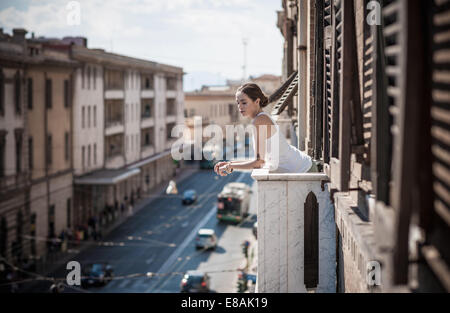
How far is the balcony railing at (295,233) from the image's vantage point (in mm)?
7188

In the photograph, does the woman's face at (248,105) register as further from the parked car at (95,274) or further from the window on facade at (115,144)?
the window on facade at (115,144)

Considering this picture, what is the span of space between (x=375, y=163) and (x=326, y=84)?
3.59 m

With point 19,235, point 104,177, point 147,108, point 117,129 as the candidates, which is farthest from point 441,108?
point 147,108

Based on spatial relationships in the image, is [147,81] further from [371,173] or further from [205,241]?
[371,173]

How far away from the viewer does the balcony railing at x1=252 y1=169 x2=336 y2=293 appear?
7.19m

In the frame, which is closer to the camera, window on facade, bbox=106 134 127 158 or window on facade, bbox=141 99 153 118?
window on facade, bbox=106 134 127 158

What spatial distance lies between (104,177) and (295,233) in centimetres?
3848

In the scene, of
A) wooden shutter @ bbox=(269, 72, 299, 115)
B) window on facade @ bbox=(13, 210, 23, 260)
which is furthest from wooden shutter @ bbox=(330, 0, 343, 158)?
window on facade @ bbox=(13, 210, 23, 260)

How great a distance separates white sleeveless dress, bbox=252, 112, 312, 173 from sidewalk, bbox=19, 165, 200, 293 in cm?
2255

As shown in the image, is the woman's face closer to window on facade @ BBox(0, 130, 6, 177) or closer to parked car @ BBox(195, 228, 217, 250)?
window on facade @ BBox(0, 130, 6, 177)

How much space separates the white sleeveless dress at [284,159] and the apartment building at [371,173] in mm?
214

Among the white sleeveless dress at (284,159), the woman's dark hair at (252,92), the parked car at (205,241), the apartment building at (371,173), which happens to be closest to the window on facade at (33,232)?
the parked car at (205,241)
